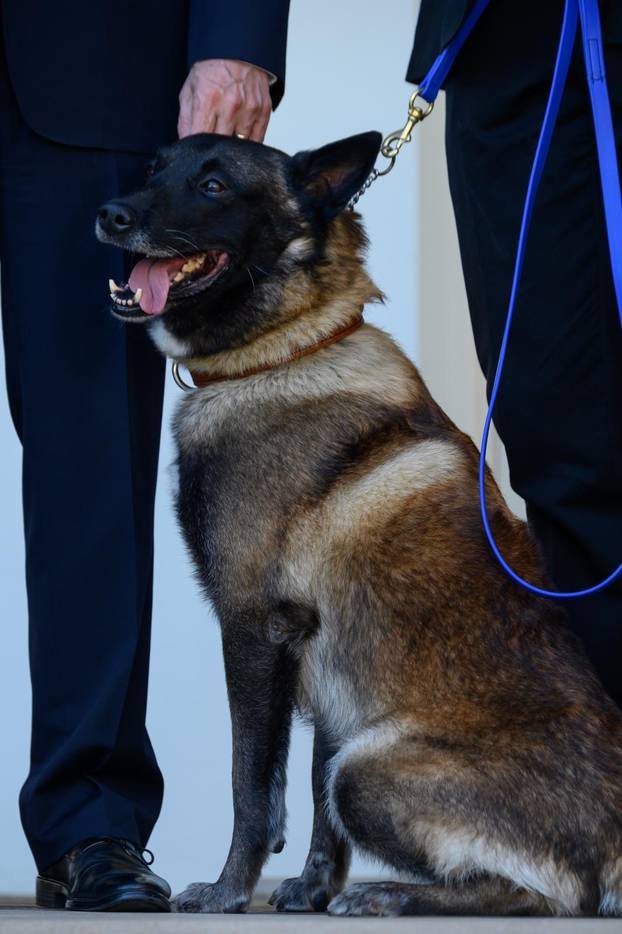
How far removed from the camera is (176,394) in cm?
354

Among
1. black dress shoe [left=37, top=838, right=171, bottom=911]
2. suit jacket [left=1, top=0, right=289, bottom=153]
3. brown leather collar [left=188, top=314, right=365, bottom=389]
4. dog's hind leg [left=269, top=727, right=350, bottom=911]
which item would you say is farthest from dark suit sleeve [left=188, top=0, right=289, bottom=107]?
black dress shoe [left=37, top=838, right=171, bottom=911]

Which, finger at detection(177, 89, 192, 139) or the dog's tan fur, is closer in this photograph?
the dog's tan fur

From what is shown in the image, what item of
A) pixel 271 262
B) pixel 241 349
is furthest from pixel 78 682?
pixel 271 262

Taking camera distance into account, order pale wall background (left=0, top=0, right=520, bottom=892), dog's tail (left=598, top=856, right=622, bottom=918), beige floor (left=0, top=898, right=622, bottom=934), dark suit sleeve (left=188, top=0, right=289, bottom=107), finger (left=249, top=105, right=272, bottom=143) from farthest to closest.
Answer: pale wall background (left=0, top=0, right=520, bottom=892) < finger (left=249, top=105, right=272, bottom=143) < dark suit sleeve (left=188, top=0, right=289, bottom=107) < dog's tail (left=598, top=856, right=622, bottom=918) < beige floor (left=0, top=898, right=622, bottom=934)

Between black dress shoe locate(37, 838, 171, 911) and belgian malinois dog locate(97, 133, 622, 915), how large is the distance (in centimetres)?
10

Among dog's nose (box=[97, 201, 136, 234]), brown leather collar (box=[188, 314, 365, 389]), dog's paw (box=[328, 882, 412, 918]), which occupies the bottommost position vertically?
dog's paw (box=[328, 882, 412, 918])

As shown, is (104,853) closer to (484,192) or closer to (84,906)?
(84,906)

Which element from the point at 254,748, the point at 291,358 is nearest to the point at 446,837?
the point at 254,748

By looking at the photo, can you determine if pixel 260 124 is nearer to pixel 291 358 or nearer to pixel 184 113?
pixel 184 113

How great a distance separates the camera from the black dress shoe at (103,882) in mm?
2029

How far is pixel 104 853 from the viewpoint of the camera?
2.13 meters

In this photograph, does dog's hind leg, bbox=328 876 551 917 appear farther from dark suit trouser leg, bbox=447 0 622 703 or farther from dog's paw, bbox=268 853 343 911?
dark suit trouser leg, bbox=447 0 622 703

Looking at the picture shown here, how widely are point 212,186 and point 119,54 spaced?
287mm

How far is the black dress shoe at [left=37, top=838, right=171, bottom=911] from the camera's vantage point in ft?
6.66
